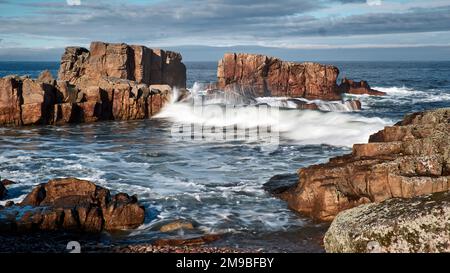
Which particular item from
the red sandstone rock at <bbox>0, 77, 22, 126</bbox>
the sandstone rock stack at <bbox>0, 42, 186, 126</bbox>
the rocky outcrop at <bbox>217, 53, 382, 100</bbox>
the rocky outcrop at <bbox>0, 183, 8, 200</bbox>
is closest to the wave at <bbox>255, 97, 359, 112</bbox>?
the rocky outcrop at <bbox>217, 53, 382, 100</bbox>

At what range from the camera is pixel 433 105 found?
5122 centimetres

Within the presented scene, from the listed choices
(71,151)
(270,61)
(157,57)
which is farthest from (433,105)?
(71,151)

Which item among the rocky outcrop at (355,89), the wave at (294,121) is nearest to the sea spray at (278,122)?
the wave at (294,121)

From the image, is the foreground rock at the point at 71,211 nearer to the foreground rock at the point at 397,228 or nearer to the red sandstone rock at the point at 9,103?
the foreground rock at the point at 397,228

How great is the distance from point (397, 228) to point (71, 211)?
350 inches

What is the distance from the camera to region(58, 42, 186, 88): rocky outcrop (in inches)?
1821

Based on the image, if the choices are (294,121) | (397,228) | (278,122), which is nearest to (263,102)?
(278,122)

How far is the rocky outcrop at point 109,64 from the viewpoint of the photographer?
152ft

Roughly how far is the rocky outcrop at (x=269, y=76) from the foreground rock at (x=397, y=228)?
155 feet

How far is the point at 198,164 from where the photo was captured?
22.0 metres

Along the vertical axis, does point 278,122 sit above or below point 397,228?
below

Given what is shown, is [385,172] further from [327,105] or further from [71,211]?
[327,105]
